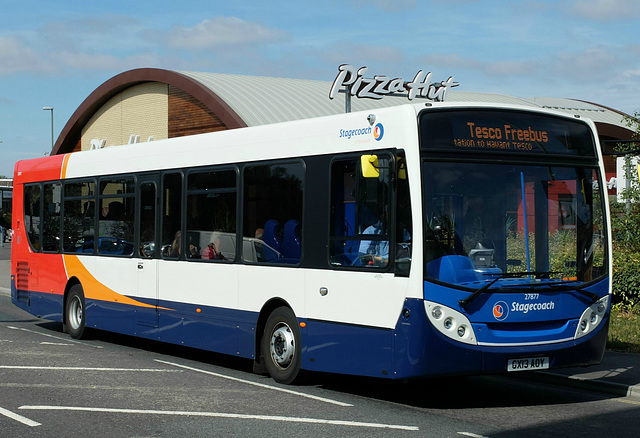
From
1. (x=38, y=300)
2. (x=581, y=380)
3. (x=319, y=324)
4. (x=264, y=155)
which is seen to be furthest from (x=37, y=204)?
(x=581, y=380)

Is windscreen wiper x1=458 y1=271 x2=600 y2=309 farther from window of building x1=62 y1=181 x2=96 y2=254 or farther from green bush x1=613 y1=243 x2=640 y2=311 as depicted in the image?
window of building x1=62 y1=181 x2=96 y2=254

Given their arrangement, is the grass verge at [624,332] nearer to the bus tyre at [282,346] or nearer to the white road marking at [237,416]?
the bus tyre at [282,346]

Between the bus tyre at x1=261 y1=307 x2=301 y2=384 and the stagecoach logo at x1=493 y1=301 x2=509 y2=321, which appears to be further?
the bus tyre at x1=261 y1=307 x2=301 y2=384

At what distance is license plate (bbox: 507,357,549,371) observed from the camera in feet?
28.2

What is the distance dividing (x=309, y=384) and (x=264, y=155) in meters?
2.63

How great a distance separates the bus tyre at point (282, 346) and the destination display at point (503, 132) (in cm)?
269

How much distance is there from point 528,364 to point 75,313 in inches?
340

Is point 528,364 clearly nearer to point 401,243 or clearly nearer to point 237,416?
point 401,243

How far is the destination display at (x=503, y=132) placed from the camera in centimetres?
855

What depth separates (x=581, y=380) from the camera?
10.1m

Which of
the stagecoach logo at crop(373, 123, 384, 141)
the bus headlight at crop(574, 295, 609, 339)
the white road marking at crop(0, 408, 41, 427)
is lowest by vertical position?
the white road marking at crop(0, 408, 41, 427)

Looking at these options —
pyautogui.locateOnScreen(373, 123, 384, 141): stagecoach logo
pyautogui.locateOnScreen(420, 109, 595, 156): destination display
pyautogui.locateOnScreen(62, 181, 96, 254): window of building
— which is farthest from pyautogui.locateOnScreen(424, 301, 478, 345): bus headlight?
pyautogui.locateOnScreen(62, 181, 96, 254): window of building

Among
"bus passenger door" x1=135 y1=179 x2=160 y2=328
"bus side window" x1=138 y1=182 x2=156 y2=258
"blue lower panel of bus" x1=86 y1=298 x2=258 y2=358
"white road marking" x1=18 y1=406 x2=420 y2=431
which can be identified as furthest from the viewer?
"bus side window" x1=138 y1=182 x2=156 y2=258

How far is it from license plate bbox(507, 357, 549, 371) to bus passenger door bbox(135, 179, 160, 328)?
5.56 metres
